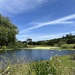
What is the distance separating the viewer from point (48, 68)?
5.63m

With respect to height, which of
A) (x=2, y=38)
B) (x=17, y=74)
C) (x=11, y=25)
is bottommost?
(x=17, y=74)

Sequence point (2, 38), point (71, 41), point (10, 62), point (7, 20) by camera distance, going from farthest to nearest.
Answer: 1. point (71, 41)
2. point (7, 20)
3. point (2, 38)
4. point (10, 62)

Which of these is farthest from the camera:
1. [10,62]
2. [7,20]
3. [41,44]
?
[41,44]

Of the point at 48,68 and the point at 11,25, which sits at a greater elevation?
the point at 11,25

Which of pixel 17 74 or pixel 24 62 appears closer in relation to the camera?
pixel 17 74

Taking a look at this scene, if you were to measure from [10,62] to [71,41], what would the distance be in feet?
209

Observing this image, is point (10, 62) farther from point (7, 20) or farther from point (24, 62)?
point (7, 20)

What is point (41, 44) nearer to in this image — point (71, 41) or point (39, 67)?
point (71, 41)

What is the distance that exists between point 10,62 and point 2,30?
289 centimetres

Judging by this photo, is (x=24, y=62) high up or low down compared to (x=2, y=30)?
down

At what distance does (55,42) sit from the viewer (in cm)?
7400

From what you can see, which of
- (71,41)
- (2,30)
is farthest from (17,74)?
(71,41)

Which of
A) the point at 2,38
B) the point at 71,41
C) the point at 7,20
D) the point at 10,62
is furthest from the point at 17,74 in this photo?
the point at 71,41

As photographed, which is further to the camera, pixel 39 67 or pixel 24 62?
pixel 24 62
